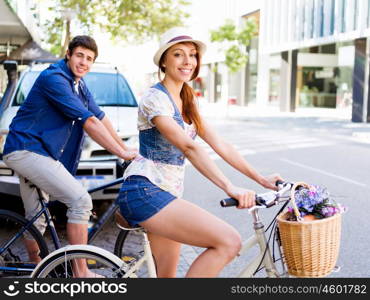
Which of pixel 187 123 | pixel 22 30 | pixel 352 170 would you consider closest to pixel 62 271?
pixel 187 123

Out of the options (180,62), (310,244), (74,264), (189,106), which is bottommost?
(74,264)

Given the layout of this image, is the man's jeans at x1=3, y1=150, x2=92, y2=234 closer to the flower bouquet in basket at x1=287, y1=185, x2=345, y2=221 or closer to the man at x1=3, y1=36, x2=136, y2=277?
the man at x1=3, y1=36, x2=136, y2=277

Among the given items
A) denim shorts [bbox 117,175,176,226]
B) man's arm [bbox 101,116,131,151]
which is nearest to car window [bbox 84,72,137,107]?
man's arm [bbox 101,116,131,151]

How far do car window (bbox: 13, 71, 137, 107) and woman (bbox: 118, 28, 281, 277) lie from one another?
4.70m

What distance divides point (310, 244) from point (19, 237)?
236cm

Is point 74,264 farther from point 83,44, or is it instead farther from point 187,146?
point 83,44

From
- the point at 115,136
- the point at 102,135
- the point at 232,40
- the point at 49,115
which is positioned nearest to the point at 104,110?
the point at 115,136

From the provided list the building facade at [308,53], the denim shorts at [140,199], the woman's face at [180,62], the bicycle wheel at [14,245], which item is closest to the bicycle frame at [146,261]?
the denim shorts at [140,199]

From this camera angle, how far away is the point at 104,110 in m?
7.28

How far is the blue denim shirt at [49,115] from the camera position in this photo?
3.81 metres

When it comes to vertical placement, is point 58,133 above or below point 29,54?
below

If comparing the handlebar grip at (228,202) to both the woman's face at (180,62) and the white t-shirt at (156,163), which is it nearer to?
the white t-shirt at (156,163)

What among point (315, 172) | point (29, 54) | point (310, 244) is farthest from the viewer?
point (29, 54)

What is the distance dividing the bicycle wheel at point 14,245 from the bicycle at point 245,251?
3.46ft
